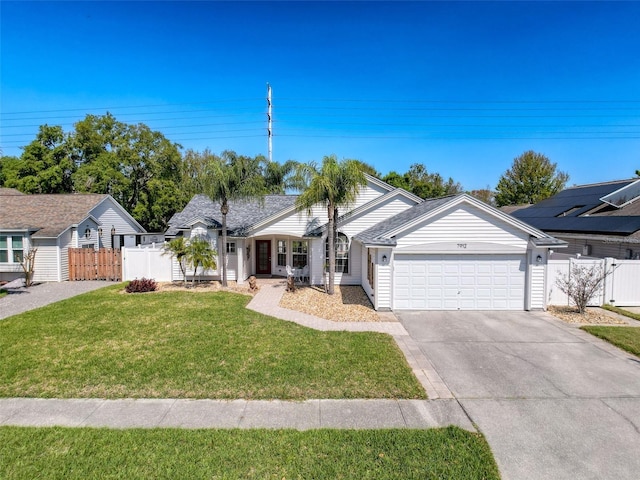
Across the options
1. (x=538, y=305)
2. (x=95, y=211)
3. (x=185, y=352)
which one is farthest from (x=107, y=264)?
(x=538, y=305)

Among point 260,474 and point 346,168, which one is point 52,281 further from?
point 260,474

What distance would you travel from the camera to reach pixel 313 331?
966 cm

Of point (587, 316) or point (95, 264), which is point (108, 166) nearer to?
point (95, 264)

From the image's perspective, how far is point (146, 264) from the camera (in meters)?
18.1

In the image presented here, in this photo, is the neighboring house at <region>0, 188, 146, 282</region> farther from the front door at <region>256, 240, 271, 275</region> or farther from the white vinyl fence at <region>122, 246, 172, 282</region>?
the front door at <region>256, 240, 271, 275</region>

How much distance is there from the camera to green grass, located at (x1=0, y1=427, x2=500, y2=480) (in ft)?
13.5

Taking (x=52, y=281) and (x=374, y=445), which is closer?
(x=374, y=445)

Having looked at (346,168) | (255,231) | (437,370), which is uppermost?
(346,168)

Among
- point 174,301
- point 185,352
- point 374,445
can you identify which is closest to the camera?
point 374,445

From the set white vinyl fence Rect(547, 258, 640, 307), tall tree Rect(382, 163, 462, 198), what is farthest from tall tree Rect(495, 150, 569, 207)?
white vinyl fence Rect(547, 258, 640, 307)

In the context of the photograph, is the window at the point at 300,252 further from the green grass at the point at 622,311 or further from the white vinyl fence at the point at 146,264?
the green grass at the point at 622,311

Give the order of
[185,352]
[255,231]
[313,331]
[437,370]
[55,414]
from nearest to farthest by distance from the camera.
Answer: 1. [55,414]
2. [437,370]
3. [185,352]
4. [313,331]
5. [255,231]

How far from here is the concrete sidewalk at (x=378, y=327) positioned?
21.5 feet

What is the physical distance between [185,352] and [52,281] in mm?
14682
